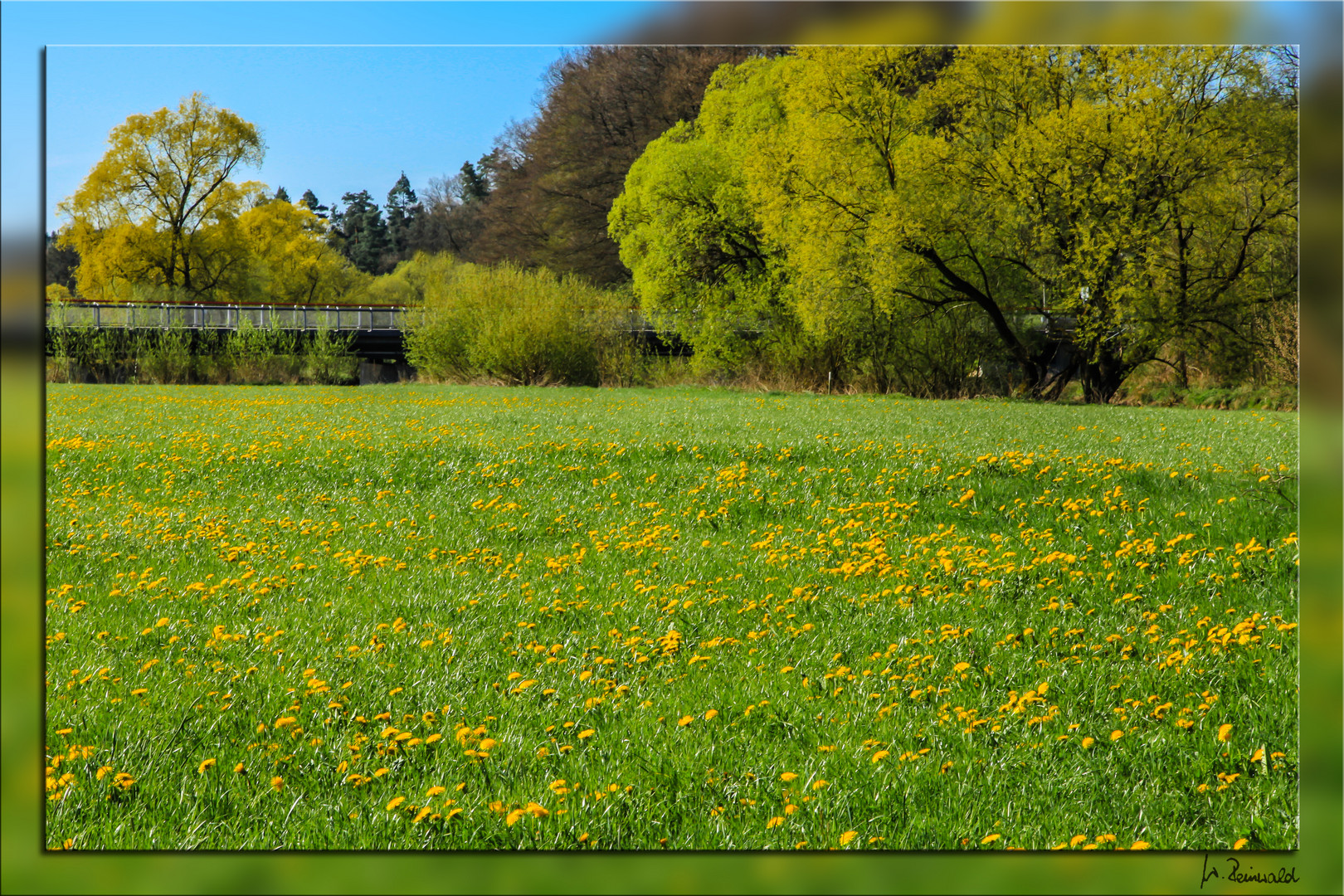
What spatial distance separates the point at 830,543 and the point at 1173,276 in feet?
47.3

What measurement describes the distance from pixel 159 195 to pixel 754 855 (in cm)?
429

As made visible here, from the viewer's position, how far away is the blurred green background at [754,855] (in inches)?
65.4

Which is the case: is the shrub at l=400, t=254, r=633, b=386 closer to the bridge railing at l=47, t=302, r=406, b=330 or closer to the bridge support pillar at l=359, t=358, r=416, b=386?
the bridge support pillar at l=359, t=358, r=416, b=386

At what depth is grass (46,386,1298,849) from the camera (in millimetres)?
2371

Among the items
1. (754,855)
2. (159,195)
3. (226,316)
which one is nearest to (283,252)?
(226,316)

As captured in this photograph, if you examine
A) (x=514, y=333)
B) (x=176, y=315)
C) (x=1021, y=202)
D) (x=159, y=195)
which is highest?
(x=1021, y=202)

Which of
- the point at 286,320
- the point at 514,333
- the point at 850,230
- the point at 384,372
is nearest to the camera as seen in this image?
the point at 286,320

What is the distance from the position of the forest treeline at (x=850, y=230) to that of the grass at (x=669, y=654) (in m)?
1.48

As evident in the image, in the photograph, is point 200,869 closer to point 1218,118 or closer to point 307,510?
point 307,510

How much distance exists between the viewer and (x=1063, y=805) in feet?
7.89

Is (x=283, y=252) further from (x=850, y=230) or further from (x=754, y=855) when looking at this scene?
(x=850, y=230)

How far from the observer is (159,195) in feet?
14.7
